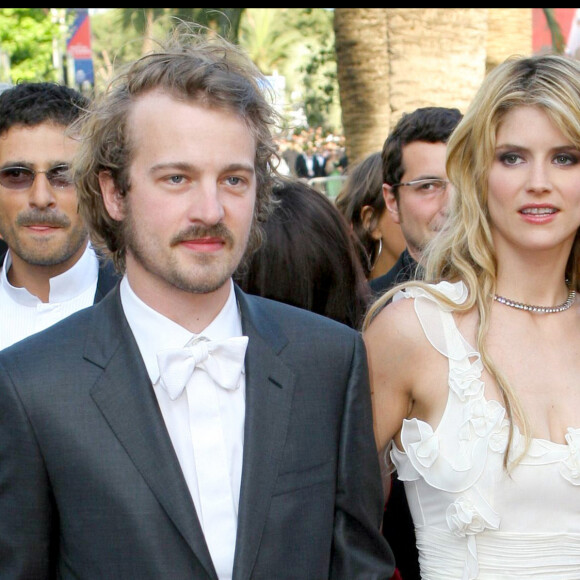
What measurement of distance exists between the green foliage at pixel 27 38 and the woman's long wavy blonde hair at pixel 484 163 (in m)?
17.7

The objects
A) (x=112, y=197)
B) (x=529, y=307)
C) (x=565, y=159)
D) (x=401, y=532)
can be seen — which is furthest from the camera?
(x=401, y=532)

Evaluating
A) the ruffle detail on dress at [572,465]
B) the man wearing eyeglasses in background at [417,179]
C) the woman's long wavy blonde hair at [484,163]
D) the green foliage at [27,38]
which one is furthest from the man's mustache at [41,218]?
the green foliage at [27,38]

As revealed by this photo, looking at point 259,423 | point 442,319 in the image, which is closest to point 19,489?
point 259,423

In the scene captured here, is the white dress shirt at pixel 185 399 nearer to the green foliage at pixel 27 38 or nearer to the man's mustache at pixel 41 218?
the man's mustache at pixel 41 218

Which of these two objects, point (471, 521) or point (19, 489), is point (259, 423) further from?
point (471, 521)

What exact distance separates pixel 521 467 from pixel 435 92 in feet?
19.0

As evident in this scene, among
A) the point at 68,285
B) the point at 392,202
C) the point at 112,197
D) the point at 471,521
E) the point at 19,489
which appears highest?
the point at 112,197

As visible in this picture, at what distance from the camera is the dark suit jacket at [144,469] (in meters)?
2.39

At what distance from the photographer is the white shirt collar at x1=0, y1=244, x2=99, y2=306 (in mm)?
3809

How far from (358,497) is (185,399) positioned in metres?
0.55

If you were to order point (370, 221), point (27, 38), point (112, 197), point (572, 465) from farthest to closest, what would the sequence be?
1. point (27, 38)
2. point (370, 221)
3. point (572, 465)
4. point (112, 197)

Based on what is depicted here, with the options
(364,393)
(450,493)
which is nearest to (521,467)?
(450,493)

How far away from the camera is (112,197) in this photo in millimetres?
2771

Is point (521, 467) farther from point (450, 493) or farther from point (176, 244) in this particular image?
point (176, 244)
